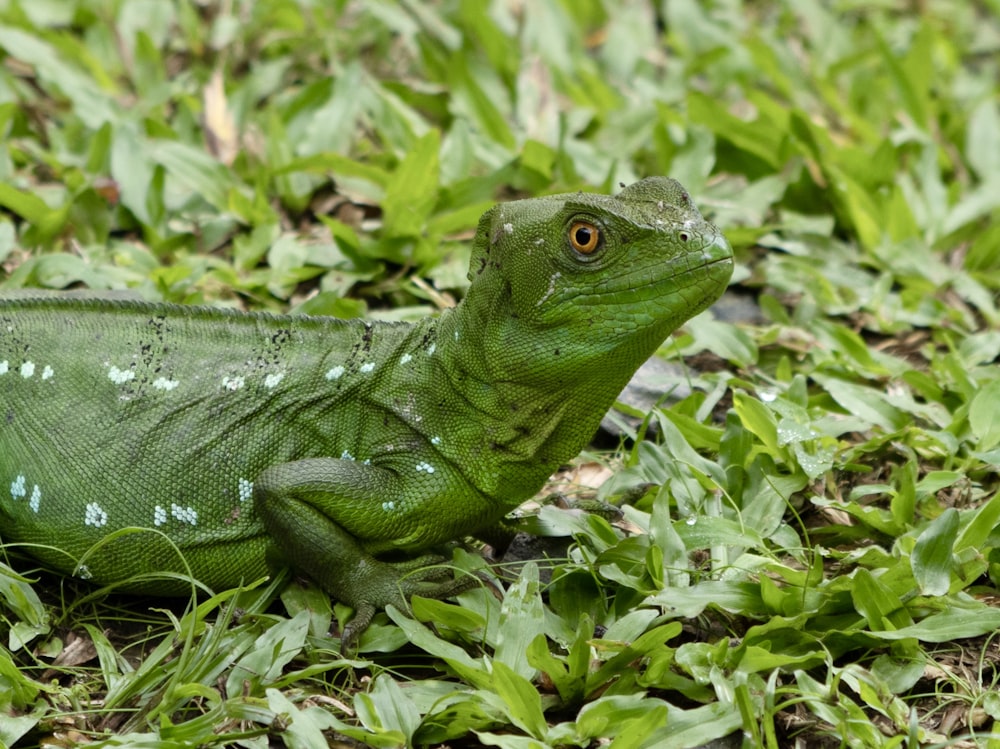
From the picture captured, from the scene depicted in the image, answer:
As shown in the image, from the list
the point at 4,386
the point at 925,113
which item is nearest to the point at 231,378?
the point at 4,386

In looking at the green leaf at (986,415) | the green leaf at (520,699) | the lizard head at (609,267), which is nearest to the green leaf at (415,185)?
the lizard head at (609,267)

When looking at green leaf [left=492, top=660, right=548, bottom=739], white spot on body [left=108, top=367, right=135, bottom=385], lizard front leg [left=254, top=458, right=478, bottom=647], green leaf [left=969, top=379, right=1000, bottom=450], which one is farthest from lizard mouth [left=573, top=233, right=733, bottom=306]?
white spot on body [left=108, top=367, right=135, bottom=385]

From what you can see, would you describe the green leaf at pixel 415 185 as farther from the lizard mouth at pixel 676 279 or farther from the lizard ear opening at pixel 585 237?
the lizard mouth at pixel 676 279

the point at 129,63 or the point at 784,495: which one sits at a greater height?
the point at 129,63

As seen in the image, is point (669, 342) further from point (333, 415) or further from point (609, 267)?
point (333, 415)

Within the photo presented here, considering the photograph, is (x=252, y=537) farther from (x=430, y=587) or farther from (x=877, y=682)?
→ (x=877, y=682)

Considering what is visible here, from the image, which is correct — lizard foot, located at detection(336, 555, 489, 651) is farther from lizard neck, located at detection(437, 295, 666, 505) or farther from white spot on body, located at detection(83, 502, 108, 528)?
white spot on body, located at detection(83, 502, 108, 528)
